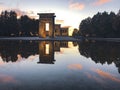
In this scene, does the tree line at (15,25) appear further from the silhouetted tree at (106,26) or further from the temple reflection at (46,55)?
the temple reflection at (46,55)

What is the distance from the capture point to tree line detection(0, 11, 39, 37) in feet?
243

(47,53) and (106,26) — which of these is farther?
(106,26)

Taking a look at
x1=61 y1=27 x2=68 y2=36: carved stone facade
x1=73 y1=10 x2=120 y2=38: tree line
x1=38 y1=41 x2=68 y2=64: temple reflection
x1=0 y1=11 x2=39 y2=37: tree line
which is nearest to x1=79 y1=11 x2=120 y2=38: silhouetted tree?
x1=73 y1=10 x2=120 y2=38: tree line

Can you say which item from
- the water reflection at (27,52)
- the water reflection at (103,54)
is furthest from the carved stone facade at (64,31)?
the water reflection at (103,54)

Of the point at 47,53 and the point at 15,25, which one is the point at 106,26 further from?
the point at 47,53

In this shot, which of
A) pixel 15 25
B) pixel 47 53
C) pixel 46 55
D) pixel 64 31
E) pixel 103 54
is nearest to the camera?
pixel 46 55

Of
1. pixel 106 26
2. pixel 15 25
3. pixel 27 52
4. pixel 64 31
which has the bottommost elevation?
pixel 27 52

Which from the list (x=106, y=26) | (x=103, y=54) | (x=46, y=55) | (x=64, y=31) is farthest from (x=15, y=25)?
(x=64, y=31)

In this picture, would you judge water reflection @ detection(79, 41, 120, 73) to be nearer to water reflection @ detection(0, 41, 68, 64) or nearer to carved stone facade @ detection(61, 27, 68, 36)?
water reflection @ detection(0, 41, 68, 64)

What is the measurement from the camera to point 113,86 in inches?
269

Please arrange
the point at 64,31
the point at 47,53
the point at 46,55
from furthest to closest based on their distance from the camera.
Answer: the point at 64,31 → the point at 47,53 → the point at 46,55

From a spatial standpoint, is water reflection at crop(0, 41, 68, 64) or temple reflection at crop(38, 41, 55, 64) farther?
water reflection at crop(0, 41, 68, 64)

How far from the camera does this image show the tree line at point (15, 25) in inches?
2912

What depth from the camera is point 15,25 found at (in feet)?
251
